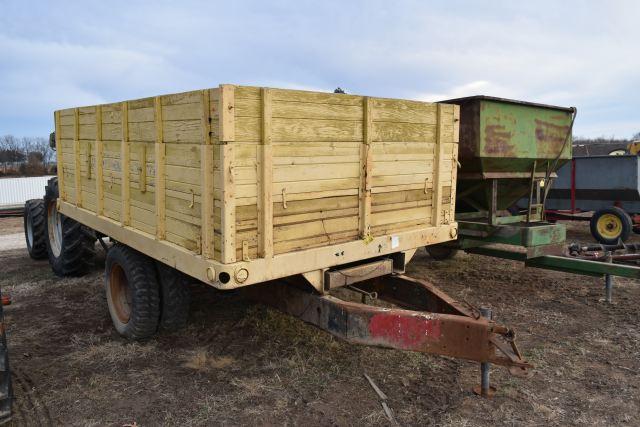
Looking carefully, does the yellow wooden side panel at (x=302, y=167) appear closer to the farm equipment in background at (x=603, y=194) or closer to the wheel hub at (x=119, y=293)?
the wheel hub at (x=119, y=293)

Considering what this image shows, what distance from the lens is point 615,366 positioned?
4.38m

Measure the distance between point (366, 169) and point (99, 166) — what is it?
2706 millimetres

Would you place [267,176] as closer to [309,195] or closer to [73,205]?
[309,195]

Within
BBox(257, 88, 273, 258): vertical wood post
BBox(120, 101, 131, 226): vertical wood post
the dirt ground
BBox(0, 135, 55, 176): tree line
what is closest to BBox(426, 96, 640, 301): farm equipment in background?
the dirt ground

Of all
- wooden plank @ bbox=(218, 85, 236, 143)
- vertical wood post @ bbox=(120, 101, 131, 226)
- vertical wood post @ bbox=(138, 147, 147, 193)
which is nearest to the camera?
wooden plank @ bbox=(218, 85, 236, 143)

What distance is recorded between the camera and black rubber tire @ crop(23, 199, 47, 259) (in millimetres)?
8086

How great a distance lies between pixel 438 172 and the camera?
14.9ft

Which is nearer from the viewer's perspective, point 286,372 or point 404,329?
point 404,329

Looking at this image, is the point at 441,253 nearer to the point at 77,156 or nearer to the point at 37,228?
the point at 77,156

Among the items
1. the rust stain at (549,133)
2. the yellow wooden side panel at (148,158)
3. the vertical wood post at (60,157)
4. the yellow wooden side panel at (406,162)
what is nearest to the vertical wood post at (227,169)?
the yellow wooden side panel at (148,158)

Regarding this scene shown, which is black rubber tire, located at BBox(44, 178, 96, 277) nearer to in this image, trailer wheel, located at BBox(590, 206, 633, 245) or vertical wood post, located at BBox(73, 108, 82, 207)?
vertical wood post, located at BBox(73, 108, 82, 207)

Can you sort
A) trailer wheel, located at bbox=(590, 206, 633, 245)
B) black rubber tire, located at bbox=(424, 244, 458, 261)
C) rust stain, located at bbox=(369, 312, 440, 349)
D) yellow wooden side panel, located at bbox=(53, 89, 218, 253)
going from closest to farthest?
rust stain, located at bbox=(369, 312, 440, 349)
yellow wooden side panel, located at bbox=(53, 89, 218, 253)
black rubber tire, located at bbox=(424, 244, 458, 261)
trailer wheel, located at bbox=(590, 206, 633, 245)

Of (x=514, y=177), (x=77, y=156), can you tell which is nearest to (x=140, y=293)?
(x=77, y=156)

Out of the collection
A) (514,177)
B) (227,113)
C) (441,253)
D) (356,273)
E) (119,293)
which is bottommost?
(441,253)
